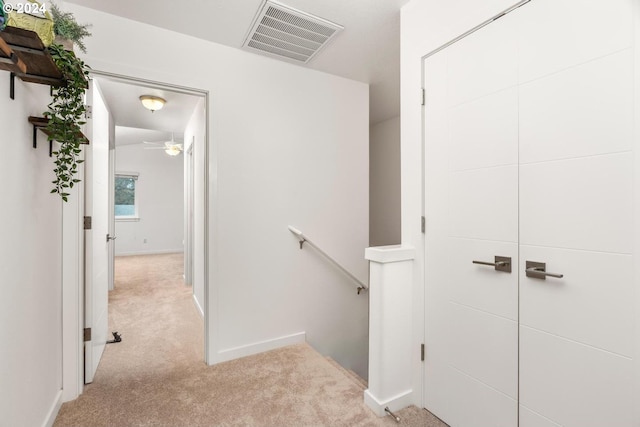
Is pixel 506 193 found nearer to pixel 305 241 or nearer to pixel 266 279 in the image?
pixel 305 241

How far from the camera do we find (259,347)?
2498 mm

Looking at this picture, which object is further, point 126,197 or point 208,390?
point 126,197

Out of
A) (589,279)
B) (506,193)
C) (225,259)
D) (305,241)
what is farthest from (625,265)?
(225,259)

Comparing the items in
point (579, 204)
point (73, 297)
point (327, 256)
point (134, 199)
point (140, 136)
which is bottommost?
point (73, 297)

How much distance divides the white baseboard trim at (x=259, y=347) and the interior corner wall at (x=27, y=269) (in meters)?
1.01

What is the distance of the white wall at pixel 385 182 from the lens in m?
4.33

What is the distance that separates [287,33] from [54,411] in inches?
112

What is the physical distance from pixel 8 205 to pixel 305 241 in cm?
193

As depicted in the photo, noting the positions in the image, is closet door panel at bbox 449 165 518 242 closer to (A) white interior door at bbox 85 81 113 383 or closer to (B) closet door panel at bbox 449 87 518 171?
(B) closet door panel at bbox 449 87 518 171

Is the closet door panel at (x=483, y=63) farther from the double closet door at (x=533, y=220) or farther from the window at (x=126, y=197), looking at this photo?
the window at (x=126, y=197)

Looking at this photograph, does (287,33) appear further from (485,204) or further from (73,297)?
(73,297)

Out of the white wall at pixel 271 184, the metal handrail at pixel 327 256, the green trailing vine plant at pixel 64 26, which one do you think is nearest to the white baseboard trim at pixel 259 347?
the white wall at pixel 271 184

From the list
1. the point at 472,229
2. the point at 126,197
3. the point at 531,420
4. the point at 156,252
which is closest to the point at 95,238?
the point at 472,229

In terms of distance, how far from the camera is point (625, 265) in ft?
3.49
